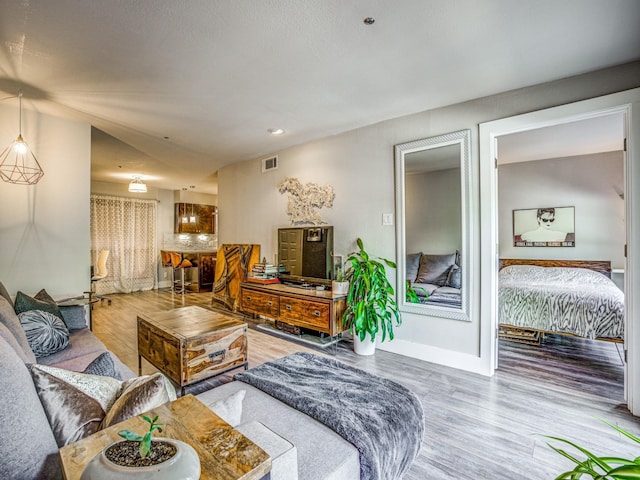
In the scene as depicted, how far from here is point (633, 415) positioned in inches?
86.2

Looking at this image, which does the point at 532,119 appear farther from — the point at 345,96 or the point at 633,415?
the point at 633,415

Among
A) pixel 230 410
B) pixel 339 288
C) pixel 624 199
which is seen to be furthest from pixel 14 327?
pixel 624 199

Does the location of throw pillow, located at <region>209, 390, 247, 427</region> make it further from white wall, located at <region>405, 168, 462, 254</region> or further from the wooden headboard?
the wooden headboard

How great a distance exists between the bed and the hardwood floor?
0.24 meters

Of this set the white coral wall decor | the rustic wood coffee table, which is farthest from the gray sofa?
the white coral wall decor

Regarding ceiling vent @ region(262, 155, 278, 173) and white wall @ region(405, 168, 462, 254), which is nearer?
white wall @ region(405, 168, 462, 254)

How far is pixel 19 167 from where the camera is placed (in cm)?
317

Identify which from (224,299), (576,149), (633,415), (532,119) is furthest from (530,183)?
(224,299)

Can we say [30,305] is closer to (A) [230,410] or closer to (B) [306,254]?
(A) [230,410]

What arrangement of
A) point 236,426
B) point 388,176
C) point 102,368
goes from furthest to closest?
1. point 388,176
2. point 102,368
3. point 236,426

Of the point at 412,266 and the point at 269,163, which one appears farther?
the point at 269,163

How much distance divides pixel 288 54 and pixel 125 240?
688 centimetres

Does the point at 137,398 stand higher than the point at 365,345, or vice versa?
the point at 137,398

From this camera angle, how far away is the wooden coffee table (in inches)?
27.3
